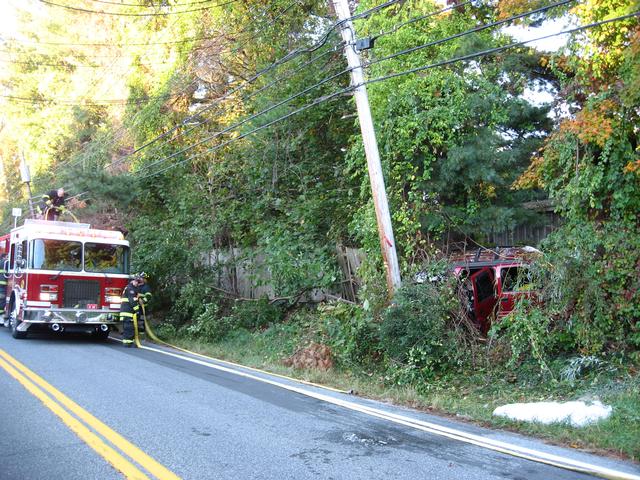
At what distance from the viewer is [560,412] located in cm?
688

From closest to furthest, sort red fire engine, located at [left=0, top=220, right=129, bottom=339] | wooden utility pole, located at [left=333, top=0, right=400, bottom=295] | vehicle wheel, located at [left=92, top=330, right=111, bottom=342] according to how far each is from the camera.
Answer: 1. wooden utility pole, located at [left=333, top=0, right=400, bottom=295]
2. red fire engine, located at [left=0, top=220, right=129, bottom=339]
3. vehicle wheel, located at [left=92, top=330, right=111, bottom=342]

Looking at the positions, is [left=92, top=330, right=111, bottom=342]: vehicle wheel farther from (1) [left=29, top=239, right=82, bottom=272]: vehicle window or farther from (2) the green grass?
(2) the green grass

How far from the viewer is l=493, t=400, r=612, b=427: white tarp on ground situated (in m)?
6.73

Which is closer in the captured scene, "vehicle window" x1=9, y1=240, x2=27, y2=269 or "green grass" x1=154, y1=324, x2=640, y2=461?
"green grass" x1=154, y1=324, x2=640, y2=461

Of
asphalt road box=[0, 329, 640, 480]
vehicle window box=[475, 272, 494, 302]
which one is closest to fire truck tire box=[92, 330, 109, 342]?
asphalt road box=[0, 329, 640, 480]

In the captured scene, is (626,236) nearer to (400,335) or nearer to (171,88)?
(400,335)

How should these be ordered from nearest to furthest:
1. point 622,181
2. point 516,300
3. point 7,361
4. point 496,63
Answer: point 622,181 < point 516,300 < point 7,361 < point 496,63

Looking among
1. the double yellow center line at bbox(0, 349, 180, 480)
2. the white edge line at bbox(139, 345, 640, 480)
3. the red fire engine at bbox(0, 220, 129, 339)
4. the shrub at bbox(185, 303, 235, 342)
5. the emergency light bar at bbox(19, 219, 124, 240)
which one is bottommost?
the white edge line at bbox(139, 345, 640, 480)

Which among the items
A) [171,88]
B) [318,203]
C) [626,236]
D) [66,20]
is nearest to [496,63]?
[318,203]

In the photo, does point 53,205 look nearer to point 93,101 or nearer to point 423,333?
point 93,101

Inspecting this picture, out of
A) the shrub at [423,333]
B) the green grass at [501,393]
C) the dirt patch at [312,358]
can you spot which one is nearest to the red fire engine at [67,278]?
the green grass at [501,393]

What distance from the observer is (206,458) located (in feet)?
17.4

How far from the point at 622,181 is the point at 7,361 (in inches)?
419

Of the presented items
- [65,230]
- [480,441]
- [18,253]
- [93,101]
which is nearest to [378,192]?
[480,441]
